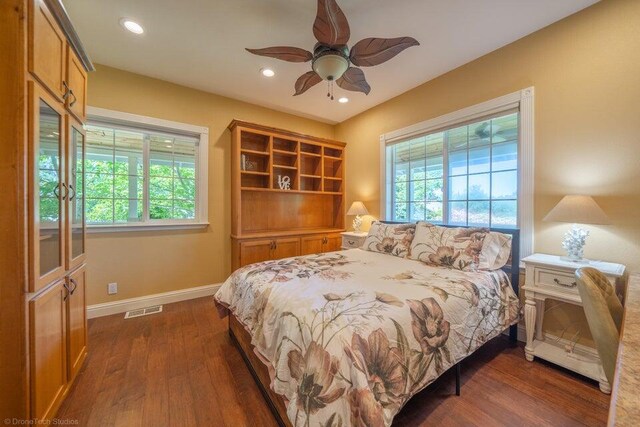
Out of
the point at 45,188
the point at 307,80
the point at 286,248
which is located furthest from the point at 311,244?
the point at 45,188

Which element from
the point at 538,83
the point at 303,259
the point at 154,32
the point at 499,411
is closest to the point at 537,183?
the point at 538,83

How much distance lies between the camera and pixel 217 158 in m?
3.45

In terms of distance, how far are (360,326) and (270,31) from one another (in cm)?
248

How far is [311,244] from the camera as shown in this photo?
392 centimetres

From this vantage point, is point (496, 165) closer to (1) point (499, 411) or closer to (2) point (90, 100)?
(1) point (499, 411)

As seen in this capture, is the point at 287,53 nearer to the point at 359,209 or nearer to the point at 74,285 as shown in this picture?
the point at 74,285

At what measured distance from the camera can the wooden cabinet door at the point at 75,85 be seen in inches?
61.3

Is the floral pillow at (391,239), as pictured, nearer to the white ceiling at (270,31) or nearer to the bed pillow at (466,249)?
the bed pillow at (466,249)

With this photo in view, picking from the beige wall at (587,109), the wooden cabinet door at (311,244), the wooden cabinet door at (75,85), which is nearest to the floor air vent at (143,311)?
the wooden cabinet door at (311,244)

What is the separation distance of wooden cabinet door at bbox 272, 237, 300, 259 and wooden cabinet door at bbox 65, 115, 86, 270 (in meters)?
2.07

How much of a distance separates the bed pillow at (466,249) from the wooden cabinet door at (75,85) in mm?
2972

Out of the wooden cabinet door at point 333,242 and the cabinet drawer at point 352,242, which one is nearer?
the cabinet drawer at point 352,242

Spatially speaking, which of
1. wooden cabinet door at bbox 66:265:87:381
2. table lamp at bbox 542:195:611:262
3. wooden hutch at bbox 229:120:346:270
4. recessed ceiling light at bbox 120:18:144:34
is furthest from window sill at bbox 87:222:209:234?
table lamp at bbox 542:195:611:262

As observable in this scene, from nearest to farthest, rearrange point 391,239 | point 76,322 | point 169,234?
point 76,322
point 391,239
point 169,234
